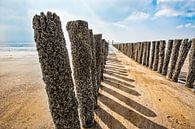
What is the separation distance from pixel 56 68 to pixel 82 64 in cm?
143

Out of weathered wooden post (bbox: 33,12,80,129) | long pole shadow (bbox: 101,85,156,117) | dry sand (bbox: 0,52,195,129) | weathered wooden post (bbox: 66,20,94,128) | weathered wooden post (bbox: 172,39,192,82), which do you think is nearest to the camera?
weathered wooden post (bbox: 33,12,80,129)

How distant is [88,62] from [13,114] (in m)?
2.95

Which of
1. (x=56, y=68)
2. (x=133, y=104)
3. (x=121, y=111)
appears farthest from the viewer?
(x=133, y=104)

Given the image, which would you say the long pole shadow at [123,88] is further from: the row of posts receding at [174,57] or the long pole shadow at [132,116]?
the row of posts receding at [174,57]

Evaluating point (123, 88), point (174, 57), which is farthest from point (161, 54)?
point (123, 88)

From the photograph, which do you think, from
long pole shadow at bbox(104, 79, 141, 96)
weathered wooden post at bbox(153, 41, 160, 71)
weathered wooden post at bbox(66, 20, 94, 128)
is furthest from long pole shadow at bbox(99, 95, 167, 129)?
weathered wooden post at bbox(153, 41, 160, 71)

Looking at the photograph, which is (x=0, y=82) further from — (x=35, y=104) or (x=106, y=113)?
(x=106, y=113)

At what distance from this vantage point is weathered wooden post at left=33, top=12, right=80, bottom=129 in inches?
126

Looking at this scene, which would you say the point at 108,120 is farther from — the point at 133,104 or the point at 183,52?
the point at 183,52

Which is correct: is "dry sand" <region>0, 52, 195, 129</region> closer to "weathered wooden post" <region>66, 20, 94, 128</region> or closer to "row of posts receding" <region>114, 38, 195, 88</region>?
"weathered wooden post" <region>66, 20, 94, 128</region>

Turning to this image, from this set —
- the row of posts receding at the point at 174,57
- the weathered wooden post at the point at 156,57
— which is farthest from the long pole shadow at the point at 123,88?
the weathered wooden post at the point at 156,57

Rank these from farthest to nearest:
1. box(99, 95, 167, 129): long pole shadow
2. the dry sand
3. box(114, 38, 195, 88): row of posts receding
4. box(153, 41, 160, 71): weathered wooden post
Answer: box(153, 41, 160, 71): weathered wooden post, box(114, 38, 195, 88): row of posts receding, the dry sand, box(99, 95, 167, 129): long pole shadow

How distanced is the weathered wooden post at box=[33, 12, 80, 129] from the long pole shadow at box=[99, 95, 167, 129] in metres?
2.14

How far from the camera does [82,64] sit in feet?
15.6
